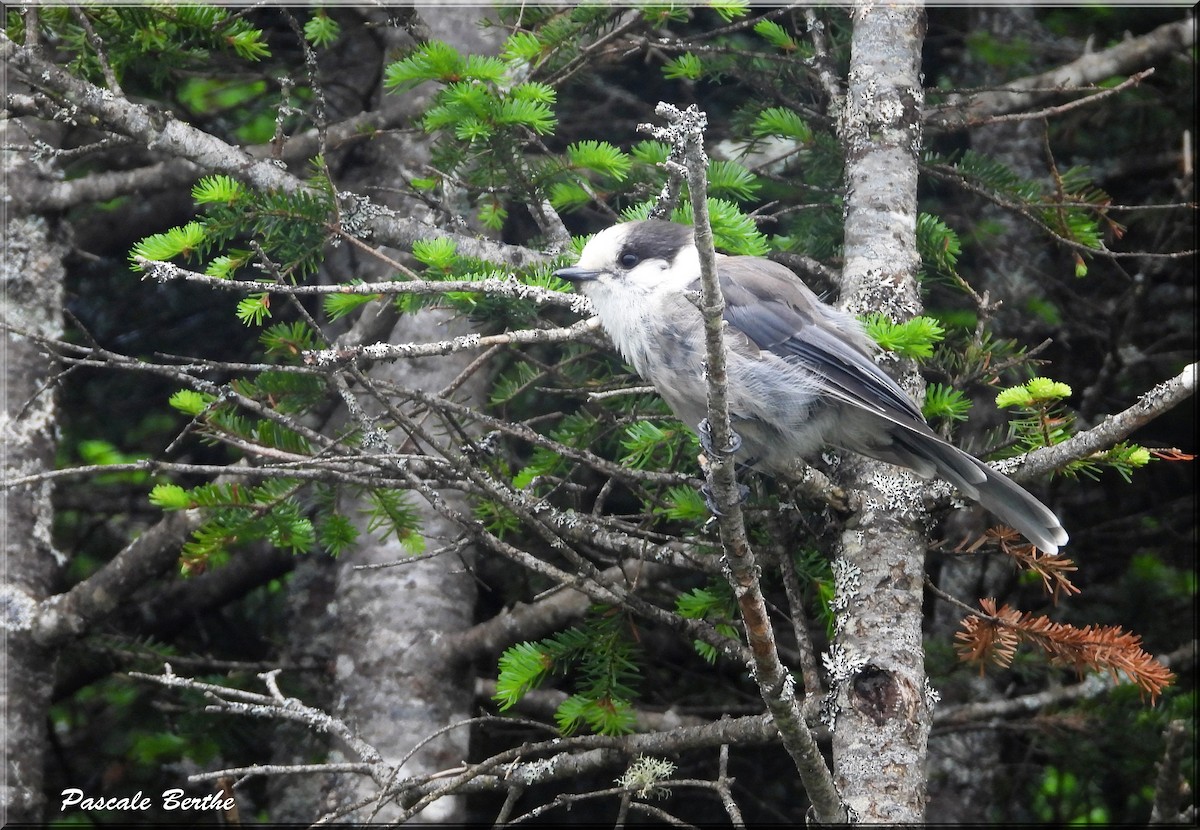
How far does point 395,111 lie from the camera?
455 centimetres

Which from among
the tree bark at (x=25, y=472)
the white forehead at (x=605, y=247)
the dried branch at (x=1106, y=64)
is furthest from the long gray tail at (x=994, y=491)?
the tree bark at (x=25, y=472)

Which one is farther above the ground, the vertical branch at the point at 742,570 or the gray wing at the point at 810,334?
the gray wing at the point at 810,334

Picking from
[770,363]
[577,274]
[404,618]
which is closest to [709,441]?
[770,363]

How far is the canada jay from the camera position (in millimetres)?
2914

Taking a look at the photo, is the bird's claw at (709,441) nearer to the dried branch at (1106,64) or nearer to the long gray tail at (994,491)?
the long gray tail at (994,491)

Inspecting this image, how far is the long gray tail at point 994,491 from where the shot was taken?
2.84 metres

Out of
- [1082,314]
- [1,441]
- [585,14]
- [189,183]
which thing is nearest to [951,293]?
[1082,314]

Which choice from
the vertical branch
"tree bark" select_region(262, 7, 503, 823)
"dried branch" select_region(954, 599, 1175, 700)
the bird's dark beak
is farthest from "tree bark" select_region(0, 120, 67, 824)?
"dried branch" select_region(954, 599, 1175, 700)

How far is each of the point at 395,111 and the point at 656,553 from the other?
2.35m

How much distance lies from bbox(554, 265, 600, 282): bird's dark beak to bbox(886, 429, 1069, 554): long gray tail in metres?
0.95

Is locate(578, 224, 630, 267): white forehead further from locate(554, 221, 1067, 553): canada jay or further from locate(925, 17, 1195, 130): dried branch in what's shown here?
locate(925, 17, 1195, 130): dried branch

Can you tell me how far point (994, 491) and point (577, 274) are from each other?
1262 mm

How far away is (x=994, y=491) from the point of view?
9.48 feet

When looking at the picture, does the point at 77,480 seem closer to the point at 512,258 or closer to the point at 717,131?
the point at 512,258
